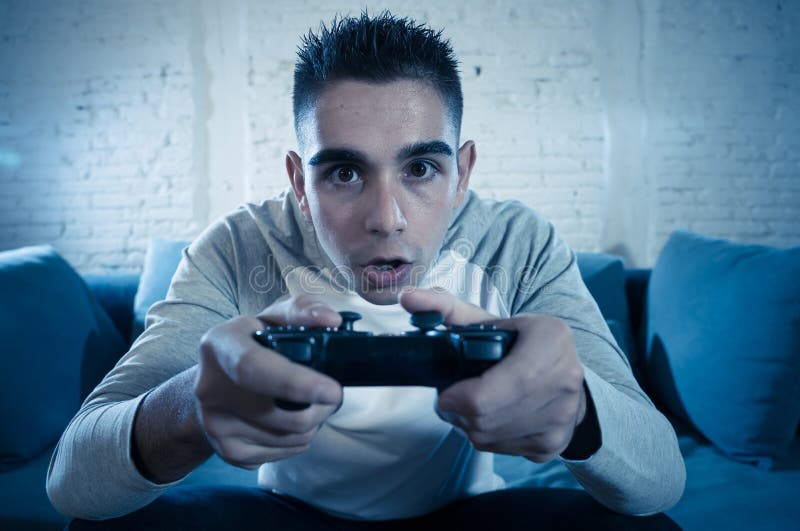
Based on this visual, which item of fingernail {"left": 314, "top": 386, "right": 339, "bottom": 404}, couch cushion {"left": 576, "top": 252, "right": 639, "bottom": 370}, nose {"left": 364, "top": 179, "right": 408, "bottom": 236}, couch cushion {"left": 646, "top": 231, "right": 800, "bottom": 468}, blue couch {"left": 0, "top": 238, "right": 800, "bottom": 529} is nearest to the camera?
fingernail {"left": 314, "top": 386, "right": 339, "bottom": 404}

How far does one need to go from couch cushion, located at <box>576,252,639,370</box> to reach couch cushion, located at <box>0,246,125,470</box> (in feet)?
6.72

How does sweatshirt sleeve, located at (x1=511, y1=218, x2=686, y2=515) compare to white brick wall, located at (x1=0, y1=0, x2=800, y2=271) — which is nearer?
sweatshirt sleeve, located at (x1=511, y1=218, x2=686, y2=515)

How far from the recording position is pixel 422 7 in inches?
120

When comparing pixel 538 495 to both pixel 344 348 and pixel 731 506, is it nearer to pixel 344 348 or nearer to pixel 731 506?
pixel 344 348

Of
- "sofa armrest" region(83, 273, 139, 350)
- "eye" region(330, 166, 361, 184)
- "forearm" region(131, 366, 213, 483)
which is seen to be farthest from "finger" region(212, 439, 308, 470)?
"sofa armrest" region(83, 273, 139, 350)

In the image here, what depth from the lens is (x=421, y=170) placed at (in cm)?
93

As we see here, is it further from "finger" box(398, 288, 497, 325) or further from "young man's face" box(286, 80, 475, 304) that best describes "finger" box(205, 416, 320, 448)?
"young man's face" box(286, 80, 475, 304)

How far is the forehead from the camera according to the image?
876 millimetres

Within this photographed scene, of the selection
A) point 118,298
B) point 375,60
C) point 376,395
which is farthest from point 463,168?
point 118,298

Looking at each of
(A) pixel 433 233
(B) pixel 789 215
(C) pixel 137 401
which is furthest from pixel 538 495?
(B) pixel 789 215

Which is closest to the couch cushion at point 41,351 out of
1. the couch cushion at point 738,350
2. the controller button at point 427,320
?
the controller button at point 427,320

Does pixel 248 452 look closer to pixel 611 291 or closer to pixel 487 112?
pixel 611 291

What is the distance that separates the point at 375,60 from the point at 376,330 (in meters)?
0.57

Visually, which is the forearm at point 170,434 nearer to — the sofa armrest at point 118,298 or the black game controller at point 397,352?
the black game controller at point 397,352
